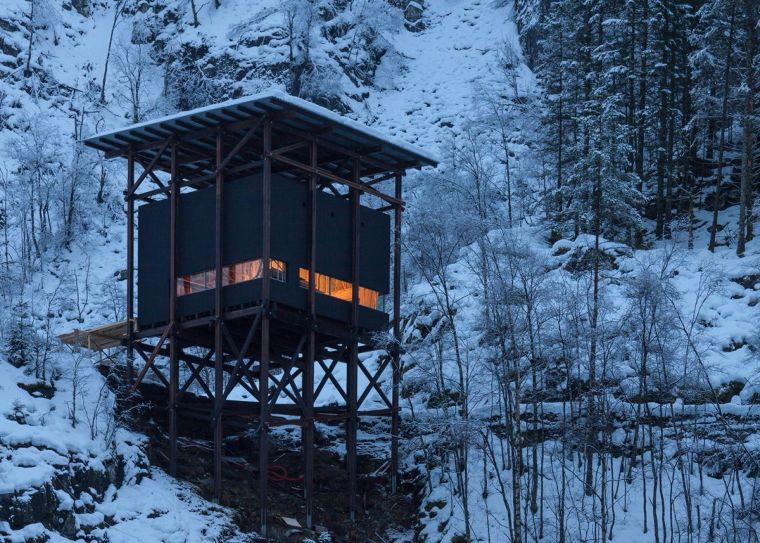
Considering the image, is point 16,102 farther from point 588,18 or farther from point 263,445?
point 263,445

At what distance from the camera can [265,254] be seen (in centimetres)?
4556

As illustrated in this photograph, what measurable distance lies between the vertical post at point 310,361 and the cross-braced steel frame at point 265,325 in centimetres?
4

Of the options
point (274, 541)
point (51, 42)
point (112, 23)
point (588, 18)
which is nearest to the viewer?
point (274, 541)

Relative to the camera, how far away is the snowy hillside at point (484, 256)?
A: 43.6m

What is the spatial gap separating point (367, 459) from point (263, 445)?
8.16m

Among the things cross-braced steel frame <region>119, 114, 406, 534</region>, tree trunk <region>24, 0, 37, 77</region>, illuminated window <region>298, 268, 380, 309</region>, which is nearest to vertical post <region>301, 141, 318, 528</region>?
cross-braced steel frame <region>119, 114, 406, 534</region>

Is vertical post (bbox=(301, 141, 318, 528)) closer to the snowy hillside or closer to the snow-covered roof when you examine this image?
the snow-covered roof

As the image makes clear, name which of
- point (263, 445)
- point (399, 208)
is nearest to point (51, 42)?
point (399, 208)

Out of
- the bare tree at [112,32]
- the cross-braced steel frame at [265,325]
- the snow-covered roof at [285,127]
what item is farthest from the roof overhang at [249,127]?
the bare tree at [112,32]

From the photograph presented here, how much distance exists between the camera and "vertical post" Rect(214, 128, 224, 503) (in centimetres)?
4541

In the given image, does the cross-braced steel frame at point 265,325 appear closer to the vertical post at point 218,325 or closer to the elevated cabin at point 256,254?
the vertical post at point 218,325

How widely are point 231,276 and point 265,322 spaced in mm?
2832

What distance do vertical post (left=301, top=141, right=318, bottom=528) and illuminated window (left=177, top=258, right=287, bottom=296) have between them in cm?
144

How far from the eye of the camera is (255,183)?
4697cm
